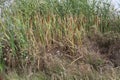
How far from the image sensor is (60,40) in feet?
16.4

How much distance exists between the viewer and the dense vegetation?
461cm

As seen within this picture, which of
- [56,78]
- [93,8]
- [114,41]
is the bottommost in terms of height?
[56,78]

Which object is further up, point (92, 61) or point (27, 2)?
point (27, 2)

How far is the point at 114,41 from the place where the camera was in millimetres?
4938

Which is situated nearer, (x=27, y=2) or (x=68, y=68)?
(x=68, y=68)

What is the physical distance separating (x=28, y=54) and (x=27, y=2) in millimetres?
877

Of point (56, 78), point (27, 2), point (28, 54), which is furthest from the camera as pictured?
point (27, 2)

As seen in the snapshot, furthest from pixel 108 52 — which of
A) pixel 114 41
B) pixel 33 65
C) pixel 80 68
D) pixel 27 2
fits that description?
pixel 27 2

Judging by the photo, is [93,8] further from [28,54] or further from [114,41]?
[28,54]

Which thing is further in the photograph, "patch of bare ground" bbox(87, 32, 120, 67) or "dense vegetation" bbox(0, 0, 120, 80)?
"patch of bare ground" bbox(87, 32, 120, 67)

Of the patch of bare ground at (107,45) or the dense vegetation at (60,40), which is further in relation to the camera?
the patch of bare ground at (107,45)

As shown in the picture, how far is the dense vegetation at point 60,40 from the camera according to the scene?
4609 millimetres

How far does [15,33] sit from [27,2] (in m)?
0.61

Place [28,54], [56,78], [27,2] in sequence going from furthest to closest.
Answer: [27,2]
[28,54]
[56,78]
